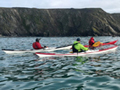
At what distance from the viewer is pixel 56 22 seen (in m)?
172

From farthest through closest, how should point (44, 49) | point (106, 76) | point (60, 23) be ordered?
1. point (60, 23)
2. point (44, 49)
3. point (106, 76)

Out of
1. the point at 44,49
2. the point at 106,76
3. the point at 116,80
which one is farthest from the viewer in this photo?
the point at 44,49

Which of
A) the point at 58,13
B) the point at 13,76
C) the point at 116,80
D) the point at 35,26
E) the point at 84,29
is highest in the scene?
the point at 58,13

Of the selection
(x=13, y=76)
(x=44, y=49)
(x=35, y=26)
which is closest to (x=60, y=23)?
(x=35, y=26)

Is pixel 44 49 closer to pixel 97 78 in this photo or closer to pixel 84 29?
pixel 97 78

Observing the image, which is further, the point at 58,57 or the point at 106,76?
the point at 58,57

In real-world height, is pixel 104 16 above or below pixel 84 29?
above

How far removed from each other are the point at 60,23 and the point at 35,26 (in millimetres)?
27205

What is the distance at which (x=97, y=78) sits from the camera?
9.69 m

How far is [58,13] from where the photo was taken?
179750 millimetres

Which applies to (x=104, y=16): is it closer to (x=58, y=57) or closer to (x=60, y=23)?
(x=60, y=23)

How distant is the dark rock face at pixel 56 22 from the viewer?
144175 millimetres

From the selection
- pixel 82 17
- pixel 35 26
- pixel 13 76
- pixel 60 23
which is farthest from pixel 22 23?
pixel 13 76

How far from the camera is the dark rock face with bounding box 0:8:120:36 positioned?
144175mm
